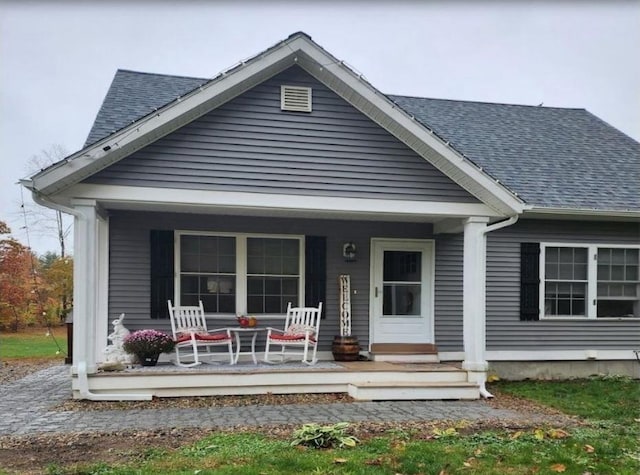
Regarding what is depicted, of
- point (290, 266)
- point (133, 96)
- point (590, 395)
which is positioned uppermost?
point (133, 96)

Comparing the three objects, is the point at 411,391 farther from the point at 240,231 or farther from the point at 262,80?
the point at 262,80

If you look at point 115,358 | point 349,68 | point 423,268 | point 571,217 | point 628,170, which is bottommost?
point 115,358

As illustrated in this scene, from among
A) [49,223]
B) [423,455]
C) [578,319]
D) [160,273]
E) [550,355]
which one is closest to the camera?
[423,455]

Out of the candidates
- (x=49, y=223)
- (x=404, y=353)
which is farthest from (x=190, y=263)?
(x=49, y=223)

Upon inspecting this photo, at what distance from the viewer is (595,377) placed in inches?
364

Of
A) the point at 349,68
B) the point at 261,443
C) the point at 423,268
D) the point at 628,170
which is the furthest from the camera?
the point at 628,170

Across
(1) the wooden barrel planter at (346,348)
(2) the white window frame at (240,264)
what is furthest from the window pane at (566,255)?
(2) the white window frame at (240,264)

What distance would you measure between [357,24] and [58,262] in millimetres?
14994

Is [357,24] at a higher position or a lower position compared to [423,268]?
higher

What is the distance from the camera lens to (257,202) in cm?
690

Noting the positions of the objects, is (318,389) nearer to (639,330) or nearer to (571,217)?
(571,217)

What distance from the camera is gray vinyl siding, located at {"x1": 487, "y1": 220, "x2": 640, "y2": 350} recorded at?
29.8ft

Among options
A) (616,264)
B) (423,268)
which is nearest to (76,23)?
(423,268)

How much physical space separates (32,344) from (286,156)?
10.6 m
